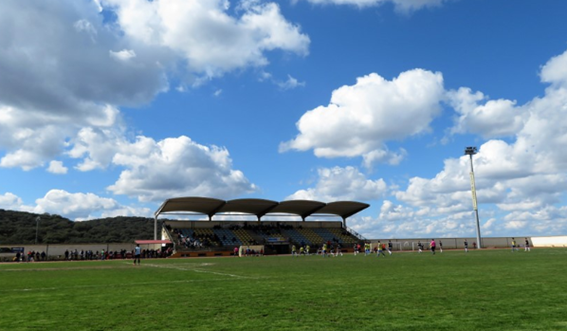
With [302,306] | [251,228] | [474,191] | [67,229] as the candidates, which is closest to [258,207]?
[251,228]

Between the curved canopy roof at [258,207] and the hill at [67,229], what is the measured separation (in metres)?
63.4

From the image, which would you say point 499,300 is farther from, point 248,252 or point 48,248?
point 48,248

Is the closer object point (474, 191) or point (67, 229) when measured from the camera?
point (474, 191)

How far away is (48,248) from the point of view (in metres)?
55.9

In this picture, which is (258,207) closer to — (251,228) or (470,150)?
(251,228)

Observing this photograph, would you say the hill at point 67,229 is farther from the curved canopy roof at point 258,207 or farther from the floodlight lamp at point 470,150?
the floodlight lamp at point 470,150

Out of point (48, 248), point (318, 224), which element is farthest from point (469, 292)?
point (318, 224)

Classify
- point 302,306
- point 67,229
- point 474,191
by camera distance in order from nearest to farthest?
point 302,306
point 474,191
point 67,229

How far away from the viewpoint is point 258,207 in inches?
2825

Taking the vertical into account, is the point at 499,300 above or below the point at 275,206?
below

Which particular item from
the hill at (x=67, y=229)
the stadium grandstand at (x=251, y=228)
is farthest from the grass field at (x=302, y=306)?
the hill at (x=67, y=229)

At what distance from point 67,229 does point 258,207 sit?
85.2 metres

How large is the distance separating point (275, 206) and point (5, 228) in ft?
326

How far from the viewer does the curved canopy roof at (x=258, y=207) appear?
66.3 m
